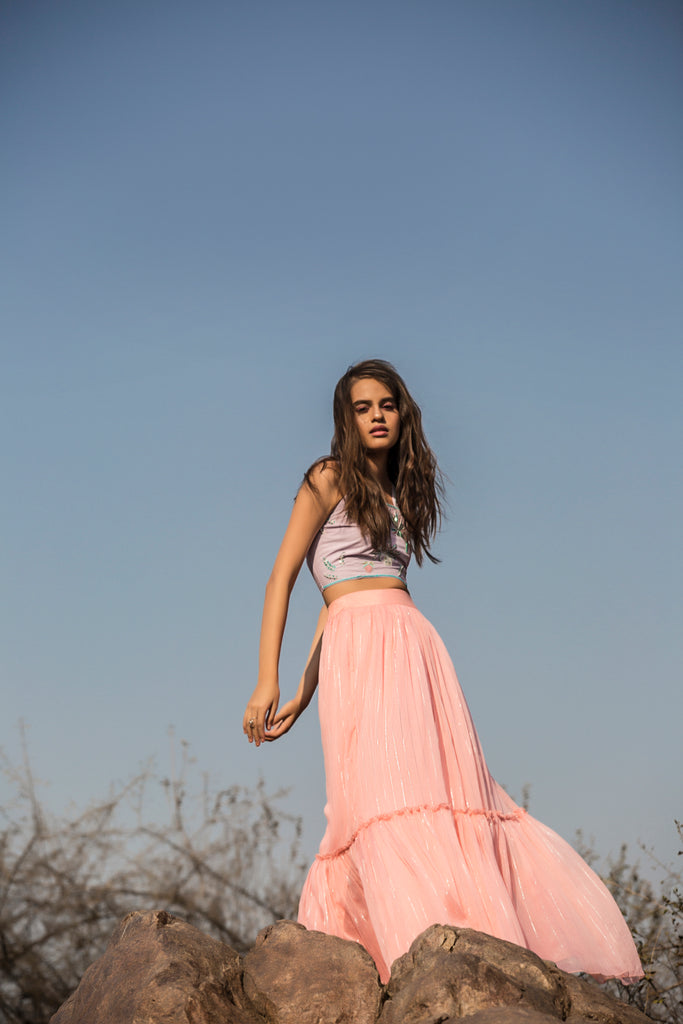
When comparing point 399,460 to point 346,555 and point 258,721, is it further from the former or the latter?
point 258,721

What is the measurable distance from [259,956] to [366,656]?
3.91 ft

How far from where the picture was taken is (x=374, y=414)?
4145mm

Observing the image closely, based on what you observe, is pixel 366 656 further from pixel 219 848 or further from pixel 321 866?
pixel 219 848

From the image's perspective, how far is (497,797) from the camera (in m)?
3.64

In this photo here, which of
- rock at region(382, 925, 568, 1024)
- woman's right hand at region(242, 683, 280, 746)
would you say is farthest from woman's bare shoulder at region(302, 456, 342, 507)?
rock at region(382, 925, 568, 1024)

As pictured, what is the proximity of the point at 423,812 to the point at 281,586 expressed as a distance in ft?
3.31

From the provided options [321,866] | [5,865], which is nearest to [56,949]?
[5,865]

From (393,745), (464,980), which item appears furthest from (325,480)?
(464,980)

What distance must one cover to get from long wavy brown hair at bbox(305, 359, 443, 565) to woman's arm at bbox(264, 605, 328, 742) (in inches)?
19.6

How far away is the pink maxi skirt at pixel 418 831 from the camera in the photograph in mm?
3201

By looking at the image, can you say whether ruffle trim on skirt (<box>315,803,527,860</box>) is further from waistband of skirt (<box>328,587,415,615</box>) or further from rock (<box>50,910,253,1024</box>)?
waistband of skirt (<box>328,587,415,615</box>)

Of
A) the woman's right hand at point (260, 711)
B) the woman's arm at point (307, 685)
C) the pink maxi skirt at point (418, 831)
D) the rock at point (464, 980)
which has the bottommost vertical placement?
the rock at point (464, 980)

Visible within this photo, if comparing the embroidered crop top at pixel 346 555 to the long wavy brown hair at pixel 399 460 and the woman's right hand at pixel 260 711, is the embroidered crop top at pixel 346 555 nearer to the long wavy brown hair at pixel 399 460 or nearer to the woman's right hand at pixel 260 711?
the long wavy brown hair at pixel 399 460

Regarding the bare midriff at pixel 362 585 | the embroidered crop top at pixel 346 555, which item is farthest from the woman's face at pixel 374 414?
the bare midriff at pixel 362 585
